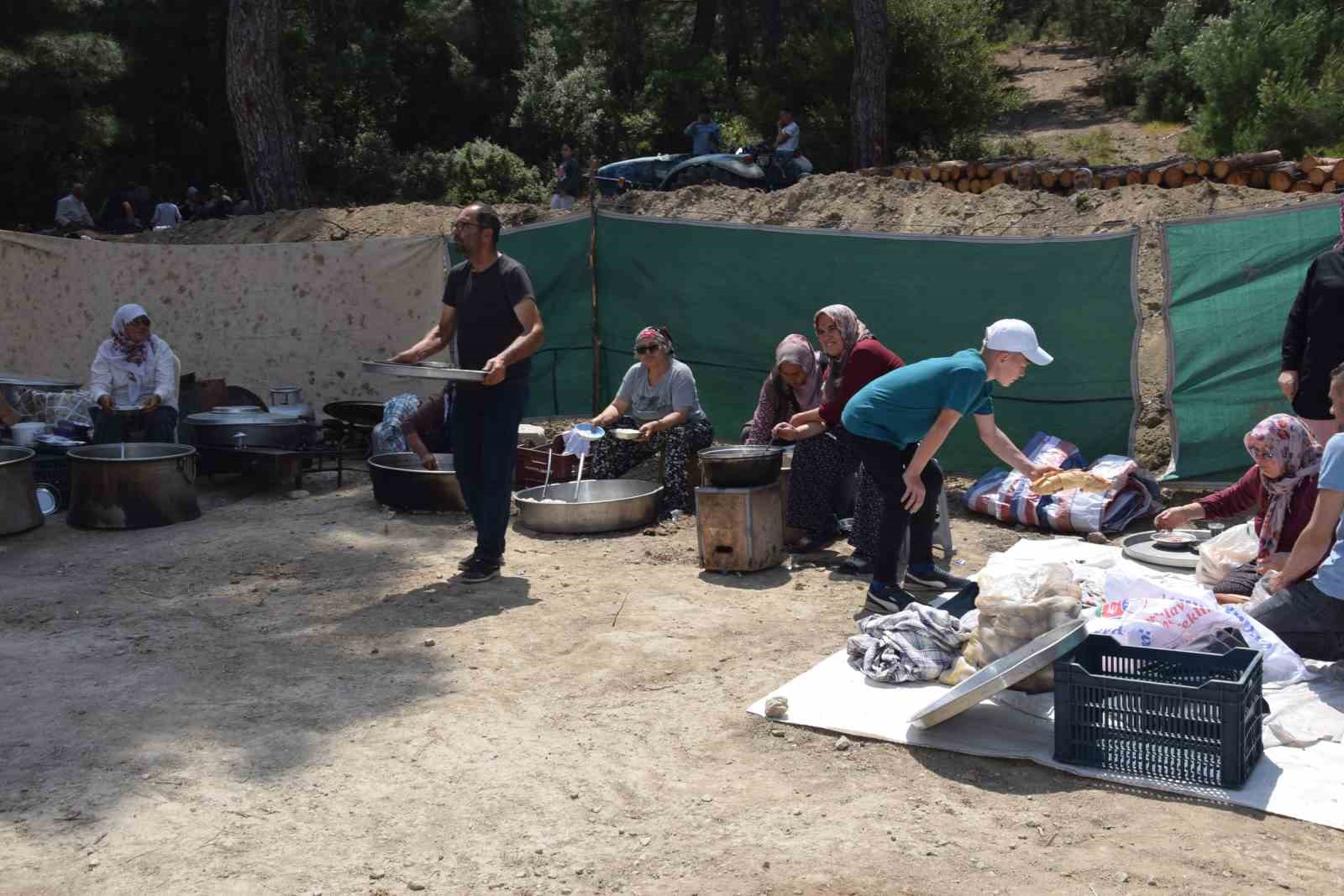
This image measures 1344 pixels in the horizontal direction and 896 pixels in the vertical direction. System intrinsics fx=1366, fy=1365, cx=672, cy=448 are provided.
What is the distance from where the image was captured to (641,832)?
4.29m

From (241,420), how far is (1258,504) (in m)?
6.64

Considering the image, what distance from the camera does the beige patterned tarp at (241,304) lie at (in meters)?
11.0

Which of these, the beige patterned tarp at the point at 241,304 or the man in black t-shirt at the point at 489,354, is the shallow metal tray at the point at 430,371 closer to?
the man in black t-shirt at the point at 489,354

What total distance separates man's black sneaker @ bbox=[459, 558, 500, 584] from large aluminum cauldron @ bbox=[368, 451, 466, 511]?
152 cm

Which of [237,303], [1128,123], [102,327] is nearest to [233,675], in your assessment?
[237,303]

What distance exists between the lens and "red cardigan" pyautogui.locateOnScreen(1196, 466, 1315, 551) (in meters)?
5.63

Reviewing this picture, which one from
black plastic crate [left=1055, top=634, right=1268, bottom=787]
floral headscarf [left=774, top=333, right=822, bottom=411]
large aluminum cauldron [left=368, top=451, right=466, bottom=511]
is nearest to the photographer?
black plastic crate [left=1055, top=634, right=1268, bottom=787]

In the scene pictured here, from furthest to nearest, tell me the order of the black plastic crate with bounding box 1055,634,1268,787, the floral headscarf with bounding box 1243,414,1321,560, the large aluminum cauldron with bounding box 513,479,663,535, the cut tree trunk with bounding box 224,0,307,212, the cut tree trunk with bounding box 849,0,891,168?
the cut tree trunk with bounding box 849,0,891,168 → the cut tree trunk with bounding box 224,0,307,212 → the large aluminum cauldron with bounding box 513,479,663,535 → the floral headscarf with bounding box 1243,414,1321,560 → the black plastic crate with bounding box 1055,634,1268,787

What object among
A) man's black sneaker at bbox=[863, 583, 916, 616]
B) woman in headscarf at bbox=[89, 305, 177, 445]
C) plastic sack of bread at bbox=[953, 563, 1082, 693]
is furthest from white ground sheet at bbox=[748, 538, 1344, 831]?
woman in headscarf at bbox=[89, 305, 177, 445]

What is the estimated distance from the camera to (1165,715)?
4.41 metres

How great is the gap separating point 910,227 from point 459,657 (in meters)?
8.46

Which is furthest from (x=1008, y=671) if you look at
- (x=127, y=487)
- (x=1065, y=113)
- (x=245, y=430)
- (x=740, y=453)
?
(x=1065, y=113)

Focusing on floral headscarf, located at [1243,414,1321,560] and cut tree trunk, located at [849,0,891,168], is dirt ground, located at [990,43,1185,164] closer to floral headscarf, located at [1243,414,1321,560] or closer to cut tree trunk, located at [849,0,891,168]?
cut tree trunk, located at [849,0,891,168]

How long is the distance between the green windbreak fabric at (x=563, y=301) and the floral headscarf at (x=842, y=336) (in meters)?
3.16
